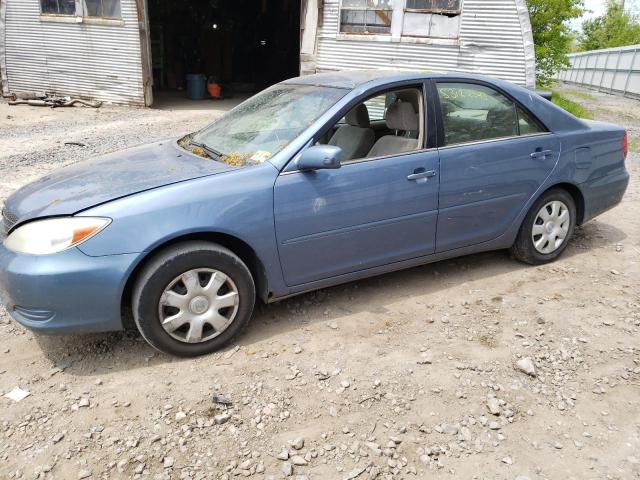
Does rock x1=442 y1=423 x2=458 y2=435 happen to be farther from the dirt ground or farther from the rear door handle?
the rear door handle

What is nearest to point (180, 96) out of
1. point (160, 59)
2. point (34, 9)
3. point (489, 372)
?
point (160, 59)

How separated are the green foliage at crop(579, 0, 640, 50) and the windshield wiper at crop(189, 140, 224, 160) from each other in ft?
146

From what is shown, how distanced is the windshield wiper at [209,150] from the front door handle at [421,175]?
1.24 metres

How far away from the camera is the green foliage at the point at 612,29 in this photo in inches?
1581

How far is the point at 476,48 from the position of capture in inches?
414

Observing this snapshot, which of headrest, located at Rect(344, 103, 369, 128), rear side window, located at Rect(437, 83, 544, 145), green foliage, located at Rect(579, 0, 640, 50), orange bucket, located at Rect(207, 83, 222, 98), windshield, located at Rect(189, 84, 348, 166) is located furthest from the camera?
green foliage, located at Rect(579, 0, 640, 50)

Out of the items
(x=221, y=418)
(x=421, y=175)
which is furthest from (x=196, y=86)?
(x=221, y=418)

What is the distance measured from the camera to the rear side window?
3.81m

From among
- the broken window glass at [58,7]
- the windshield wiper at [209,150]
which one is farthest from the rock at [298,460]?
the broken window glass at [58,7]

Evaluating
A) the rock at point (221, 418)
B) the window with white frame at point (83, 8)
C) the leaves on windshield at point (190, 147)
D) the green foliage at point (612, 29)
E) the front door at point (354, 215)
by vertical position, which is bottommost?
the rock at point (221, 418)

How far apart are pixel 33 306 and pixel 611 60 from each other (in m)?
29.7

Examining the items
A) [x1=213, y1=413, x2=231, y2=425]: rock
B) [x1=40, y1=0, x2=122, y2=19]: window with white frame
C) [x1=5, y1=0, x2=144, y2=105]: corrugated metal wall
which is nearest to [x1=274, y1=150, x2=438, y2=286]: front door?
[x1=213, y1=413, x2=231, y2=425]: rock

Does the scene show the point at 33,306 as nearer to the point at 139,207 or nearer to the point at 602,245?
the point at 139,207

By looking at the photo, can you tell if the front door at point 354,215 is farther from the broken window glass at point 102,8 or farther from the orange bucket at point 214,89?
the orange bucket at point 214,89
